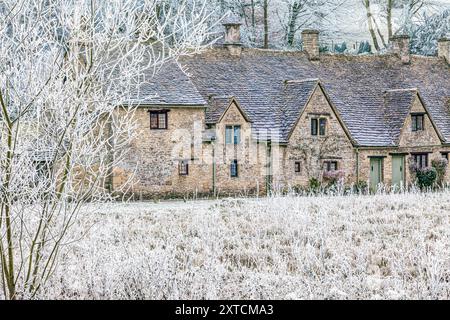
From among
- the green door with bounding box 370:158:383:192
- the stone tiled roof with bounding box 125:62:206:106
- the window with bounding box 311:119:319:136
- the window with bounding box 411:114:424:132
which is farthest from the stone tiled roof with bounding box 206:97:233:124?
the window with bounding box 411:114:424:132

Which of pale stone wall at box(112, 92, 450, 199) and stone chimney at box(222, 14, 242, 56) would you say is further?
stone chimney at box(222, 14, 242, 56)

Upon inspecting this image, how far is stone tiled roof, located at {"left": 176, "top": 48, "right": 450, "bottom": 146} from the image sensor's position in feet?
143

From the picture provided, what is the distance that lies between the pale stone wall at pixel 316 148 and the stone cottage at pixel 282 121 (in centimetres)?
5

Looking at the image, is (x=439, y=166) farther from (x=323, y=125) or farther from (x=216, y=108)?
(x=216, y=108)

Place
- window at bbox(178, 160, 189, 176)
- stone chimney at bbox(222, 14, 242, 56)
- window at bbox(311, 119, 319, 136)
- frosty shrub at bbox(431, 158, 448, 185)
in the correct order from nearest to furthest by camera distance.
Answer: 1. window at bbox(178, 160, 189, 176)
2. window at bbox(311, 119, 319, 136)
3. frosty shrub at bbox(431, 158, 448, 185)
4. stone chimney at bbox(222, 14, 242, 56)

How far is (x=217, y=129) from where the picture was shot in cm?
4072

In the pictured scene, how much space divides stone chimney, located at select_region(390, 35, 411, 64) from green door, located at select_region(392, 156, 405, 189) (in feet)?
28.5

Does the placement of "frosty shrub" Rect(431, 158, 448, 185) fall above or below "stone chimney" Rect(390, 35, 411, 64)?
below

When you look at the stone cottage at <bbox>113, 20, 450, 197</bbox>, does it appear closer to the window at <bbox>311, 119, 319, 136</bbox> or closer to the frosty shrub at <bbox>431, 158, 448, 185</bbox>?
the window at <bbox>311, 119, 319, 136</bbox>

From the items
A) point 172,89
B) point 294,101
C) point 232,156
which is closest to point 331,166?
point 294,101

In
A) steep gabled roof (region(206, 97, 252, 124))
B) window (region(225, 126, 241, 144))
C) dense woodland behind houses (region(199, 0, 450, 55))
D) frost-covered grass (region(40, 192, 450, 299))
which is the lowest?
frost-covered grass (region(40, 192, 450, 299))

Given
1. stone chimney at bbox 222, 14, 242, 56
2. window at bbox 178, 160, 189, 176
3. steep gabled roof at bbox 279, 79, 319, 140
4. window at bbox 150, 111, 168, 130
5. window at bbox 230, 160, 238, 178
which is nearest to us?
window at bbox 150, 111, 168, 130

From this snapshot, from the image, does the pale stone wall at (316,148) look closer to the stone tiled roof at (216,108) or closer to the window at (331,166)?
the window at (331,166)
